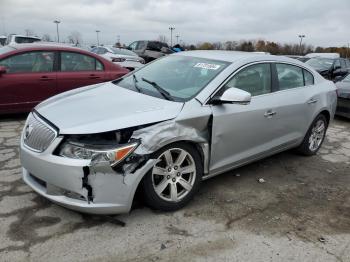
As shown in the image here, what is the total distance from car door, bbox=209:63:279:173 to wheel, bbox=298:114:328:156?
3.33ft

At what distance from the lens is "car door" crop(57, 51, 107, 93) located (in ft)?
23.2

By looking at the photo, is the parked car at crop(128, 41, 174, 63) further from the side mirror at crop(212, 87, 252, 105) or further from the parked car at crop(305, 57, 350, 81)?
the side mirror at crop(212, 87, 252, 105)

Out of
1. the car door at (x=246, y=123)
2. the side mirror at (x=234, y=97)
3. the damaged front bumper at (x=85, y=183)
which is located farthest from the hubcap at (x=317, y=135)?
the damaged front bumper at (x=85, y=183)

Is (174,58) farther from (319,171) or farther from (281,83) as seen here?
(319,171)

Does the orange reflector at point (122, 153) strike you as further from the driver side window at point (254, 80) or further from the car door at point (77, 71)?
the car door at point (77, 71)

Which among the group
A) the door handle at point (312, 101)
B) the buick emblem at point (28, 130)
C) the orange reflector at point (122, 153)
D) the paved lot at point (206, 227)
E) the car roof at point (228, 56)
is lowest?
the paved lot at point (206, 227)

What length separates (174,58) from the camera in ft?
15.7

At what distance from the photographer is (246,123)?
13.3 ft

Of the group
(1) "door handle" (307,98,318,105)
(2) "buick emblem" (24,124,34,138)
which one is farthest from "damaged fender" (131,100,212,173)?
(1) "door handle" (307,98,318,105)

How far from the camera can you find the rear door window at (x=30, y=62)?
260 inches

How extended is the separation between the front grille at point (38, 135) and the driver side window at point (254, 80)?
1.81 metres

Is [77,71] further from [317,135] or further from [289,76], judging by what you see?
[317,135]

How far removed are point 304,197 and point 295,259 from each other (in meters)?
1.33

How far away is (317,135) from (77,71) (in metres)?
4.55
